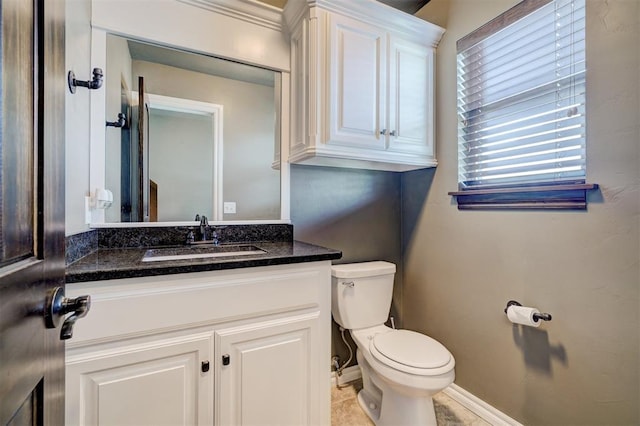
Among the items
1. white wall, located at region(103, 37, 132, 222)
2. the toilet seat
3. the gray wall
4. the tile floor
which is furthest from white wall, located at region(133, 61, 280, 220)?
the tile floor

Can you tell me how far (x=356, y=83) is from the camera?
1.53 m

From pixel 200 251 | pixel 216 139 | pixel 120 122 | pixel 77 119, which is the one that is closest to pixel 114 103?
pixel 120 122

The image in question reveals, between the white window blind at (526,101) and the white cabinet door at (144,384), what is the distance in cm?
155

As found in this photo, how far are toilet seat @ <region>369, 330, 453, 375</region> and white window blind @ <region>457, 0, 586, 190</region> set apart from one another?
0.87 meters

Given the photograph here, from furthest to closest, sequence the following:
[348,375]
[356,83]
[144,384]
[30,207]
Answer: [348,375] → [356,83] → [144,384] → [30,207]

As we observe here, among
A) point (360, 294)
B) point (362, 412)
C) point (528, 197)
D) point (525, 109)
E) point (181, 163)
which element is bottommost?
point (362, 412)

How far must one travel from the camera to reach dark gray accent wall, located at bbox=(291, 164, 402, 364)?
1.81 meters

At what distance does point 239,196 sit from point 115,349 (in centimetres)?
95

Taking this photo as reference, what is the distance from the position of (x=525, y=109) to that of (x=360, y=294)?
4.08 ft

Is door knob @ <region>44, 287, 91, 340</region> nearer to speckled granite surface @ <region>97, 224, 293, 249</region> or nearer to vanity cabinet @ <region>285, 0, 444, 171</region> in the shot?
speckled granite surface @ <region>97, 224, 293, 249</region>

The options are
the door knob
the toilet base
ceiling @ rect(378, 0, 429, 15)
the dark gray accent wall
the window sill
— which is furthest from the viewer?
ceiling @ rect(378, 0, 429, 15)

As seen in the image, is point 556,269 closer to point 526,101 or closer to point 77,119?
point 526,101

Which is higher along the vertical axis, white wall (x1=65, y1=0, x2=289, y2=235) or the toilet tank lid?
white wall (x1=65, y1=0, x2=289, y2=235)

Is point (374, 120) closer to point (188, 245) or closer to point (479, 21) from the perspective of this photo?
point (479, 21)
